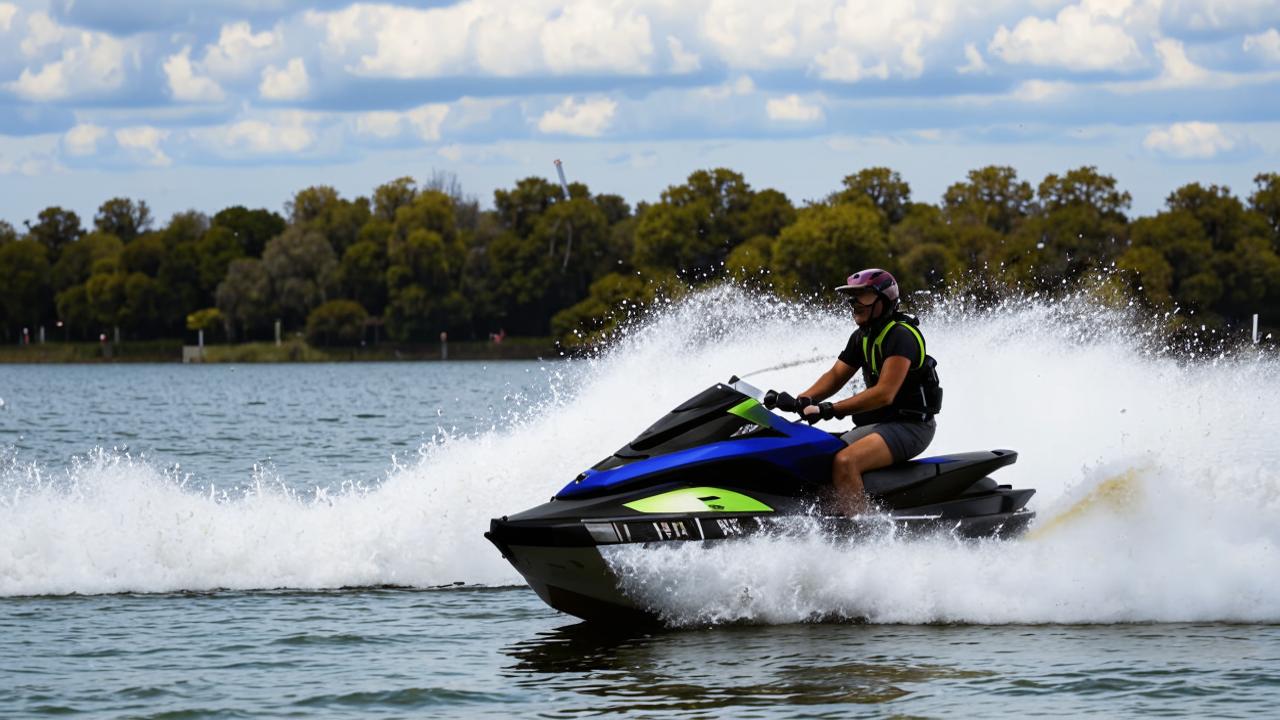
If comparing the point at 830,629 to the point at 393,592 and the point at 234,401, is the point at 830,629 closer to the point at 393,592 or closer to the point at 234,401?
the point at 393,592

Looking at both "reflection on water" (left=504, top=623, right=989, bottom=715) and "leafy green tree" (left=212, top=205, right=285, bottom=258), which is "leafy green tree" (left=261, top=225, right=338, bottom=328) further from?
"reflection on water" (left=504, top=623, right=989, bottom=715)

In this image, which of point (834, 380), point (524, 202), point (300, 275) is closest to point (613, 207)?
point (524, 202)

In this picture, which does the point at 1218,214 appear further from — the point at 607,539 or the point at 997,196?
the point at 607,539

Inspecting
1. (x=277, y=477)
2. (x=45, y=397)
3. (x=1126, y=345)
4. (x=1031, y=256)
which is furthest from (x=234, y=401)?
(x=1031, y=256)

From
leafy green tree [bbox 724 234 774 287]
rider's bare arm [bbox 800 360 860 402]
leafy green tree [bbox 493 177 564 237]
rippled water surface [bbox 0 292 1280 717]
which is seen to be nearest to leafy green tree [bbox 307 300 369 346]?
leafy green tree [bbox 493 177 564 237]

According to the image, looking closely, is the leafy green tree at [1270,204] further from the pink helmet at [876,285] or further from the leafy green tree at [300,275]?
the pink helmet at [876,285]

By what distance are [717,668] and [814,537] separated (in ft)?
3.53

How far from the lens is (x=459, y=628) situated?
10.2 metres

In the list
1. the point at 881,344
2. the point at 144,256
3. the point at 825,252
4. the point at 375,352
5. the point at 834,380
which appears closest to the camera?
the point at 881,344

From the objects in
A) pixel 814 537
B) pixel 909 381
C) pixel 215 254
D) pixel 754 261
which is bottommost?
pixel 814 537

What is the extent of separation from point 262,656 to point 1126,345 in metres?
9.78

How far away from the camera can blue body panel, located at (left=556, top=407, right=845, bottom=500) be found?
31.2 ft

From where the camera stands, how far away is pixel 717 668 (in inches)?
355

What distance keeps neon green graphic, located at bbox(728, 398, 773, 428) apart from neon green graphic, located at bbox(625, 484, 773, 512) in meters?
0.41
